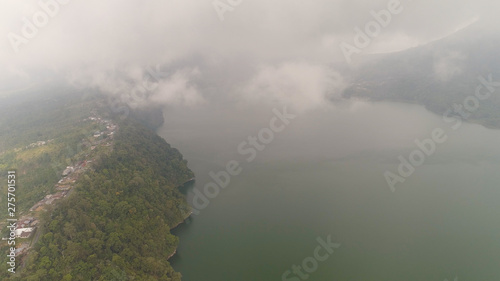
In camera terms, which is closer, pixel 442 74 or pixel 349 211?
pixel 349 211

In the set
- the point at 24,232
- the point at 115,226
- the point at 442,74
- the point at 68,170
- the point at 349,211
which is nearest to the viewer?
the point at 24,232

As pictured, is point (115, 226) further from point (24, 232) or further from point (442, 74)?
point (442, 74)

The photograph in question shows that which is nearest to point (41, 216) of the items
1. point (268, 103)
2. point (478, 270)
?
point (478, 270)

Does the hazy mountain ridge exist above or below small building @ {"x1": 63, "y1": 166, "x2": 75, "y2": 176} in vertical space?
above

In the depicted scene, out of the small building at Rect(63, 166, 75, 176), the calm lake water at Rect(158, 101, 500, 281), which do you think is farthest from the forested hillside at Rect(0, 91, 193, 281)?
the calm lake water at Rect(158, 101, 500, 281)

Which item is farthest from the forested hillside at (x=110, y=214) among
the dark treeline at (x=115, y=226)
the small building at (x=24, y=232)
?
the small building at (x=24, y=232)

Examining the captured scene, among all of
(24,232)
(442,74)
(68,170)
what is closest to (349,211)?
(24,232)

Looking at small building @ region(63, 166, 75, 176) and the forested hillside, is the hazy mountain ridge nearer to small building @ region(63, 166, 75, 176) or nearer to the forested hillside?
the forested hillside

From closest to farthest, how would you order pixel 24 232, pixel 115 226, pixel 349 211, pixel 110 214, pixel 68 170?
1. pixel 24 232
2. pixel 115 226
3. pixel 110 214
4. pixel 68 170
5. pixel 349 211

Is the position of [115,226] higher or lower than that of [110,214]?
lower

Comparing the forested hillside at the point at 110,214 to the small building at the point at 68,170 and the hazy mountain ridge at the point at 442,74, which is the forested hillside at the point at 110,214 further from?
the hazy mountain ridge at the point at 442,74
